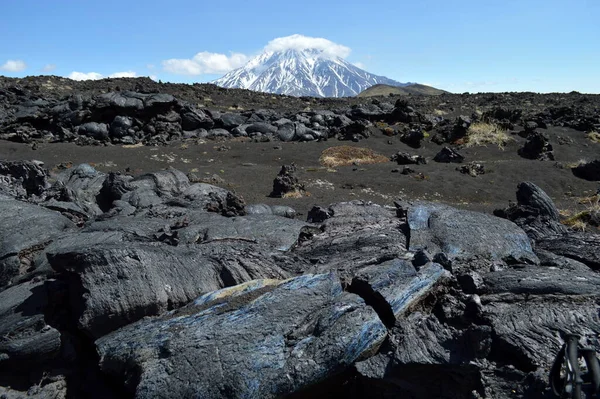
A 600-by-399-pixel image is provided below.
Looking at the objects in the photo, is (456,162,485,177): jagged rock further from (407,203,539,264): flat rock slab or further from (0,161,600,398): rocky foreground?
(407,203,539,264): flat rock slab

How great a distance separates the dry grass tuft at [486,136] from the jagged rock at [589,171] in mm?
4654

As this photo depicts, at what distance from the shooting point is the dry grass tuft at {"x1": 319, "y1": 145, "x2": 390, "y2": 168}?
20875 mm

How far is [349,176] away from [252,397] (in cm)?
1436

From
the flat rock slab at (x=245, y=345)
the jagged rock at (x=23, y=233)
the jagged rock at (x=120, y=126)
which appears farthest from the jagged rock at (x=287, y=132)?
the flat rock slab at (x=245, y=345)

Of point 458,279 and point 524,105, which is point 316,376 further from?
point 524,105

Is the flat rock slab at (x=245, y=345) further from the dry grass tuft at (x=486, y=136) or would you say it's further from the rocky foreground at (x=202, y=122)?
the dry grass tuft at (x=486, y=136)

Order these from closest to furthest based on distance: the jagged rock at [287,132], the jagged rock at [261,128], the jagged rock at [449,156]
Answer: the jagged rock at [449,156], the jagged rock at [287,132], the jagged rock at [261,128]

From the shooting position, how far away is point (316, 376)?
479 centimetres

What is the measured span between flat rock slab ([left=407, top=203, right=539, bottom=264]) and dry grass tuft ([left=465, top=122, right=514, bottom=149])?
17.3 m

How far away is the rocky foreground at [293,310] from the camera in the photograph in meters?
4.82

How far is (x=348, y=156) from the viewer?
21906mm

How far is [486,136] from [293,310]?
72.4 ft

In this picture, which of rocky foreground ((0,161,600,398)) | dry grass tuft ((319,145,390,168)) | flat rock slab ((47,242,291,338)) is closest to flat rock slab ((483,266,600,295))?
rocky foreground ((0,161,600,398))

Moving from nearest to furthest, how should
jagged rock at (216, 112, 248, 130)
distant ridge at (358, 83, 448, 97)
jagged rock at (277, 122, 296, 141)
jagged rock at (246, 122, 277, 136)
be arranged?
jagged rock at (277, 122, 296, 141) < jagged rock at (246, 122, 277, 136) < jagged rock at (216, 112, 248, 130) < distant ridge at (358, 83, 448, 97)
